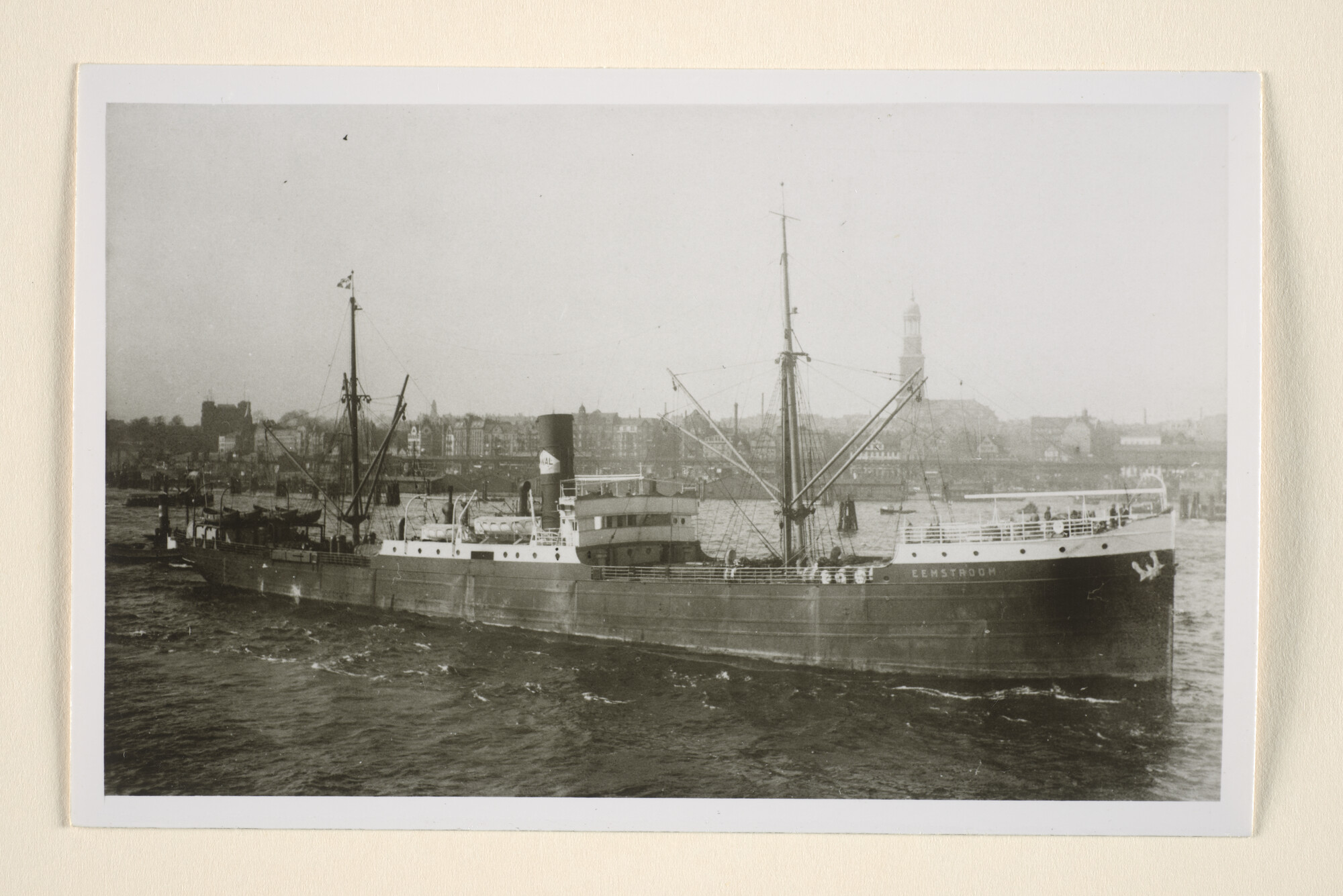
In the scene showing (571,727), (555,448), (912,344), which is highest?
(912,344)

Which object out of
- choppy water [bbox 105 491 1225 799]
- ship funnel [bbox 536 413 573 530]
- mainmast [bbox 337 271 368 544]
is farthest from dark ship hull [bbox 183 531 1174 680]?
ship funnel [bbox 536 413 573 530]

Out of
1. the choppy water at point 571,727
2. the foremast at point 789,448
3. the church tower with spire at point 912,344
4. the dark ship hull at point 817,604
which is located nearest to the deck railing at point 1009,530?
the dark ship hull at point 817,604

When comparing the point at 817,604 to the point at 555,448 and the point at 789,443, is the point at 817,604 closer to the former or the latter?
the point at 789,443

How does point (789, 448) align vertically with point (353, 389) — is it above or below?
below

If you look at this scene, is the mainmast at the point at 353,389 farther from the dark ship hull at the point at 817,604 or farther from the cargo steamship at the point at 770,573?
the dark ship hull at the point at 817,604

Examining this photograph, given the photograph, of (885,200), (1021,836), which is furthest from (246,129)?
(1021,836)

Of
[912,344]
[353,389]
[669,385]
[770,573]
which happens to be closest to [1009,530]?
[912,344]
